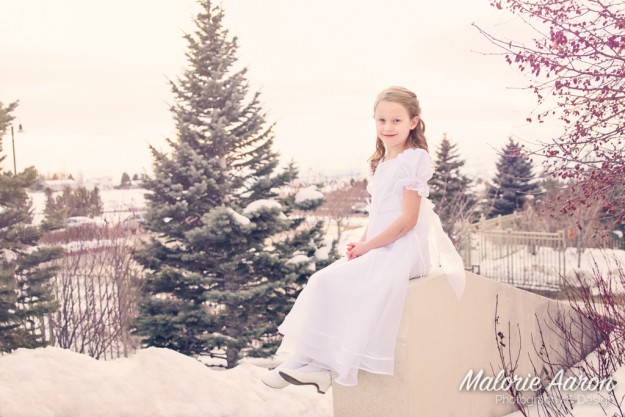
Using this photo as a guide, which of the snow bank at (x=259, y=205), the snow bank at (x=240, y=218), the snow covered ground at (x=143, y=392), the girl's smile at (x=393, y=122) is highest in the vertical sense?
the girl's smile at (x=393, y=122)

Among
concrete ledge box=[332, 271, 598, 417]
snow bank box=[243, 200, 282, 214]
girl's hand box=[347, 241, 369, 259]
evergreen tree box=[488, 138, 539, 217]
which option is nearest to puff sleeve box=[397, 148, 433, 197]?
girl's hand box=[347, 241, 369, 259]

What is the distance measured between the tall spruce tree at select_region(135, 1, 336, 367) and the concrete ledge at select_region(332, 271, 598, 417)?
6.94 metres

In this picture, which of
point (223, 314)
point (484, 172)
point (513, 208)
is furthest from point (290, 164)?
point (513, 208)

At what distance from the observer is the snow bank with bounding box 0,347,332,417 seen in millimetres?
4141

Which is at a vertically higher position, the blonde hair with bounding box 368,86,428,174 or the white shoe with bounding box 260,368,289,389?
the blonde hair with bounding box 368,86,428,174

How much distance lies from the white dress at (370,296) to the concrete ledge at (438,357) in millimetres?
118

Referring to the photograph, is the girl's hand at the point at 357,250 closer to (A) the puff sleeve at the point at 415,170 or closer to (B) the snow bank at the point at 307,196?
(A) the puff sleeve at the point at 415,170

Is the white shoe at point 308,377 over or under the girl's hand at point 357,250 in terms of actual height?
under

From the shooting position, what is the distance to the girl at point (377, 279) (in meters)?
3.21

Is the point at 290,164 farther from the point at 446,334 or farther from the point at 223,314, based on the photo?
the point at 446,334

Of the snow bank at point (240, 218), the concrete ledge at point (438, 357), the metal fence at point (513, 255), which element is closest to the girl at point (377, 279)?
the concrete ledge at point (438, 357)

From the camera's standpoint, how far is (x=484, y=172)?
24.2 metres

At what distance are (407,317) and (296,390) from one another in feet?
5.99

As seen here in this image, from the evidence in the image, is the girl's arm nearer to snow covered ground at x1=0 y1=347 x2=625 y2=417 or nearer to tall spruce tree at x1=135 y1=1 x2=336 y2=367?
snow covered ground at x1=0 y1=347 x2=625 y2=417
